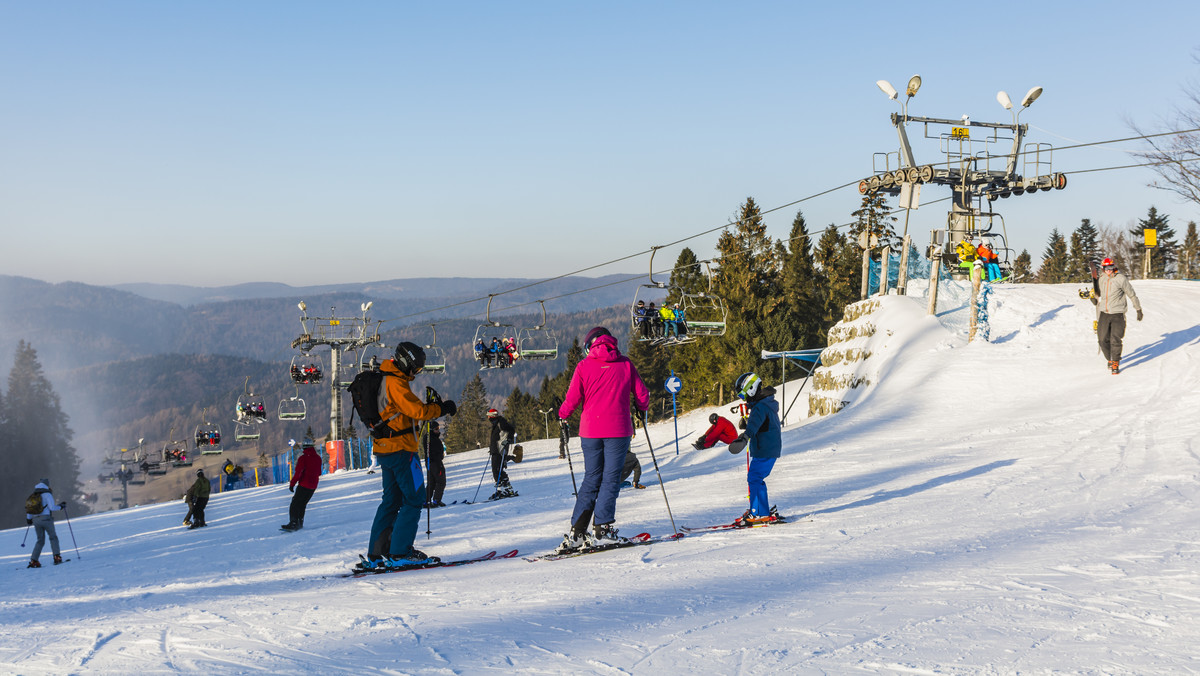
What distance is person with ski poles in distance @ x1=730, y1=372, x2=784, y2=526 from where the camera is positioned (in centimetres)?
817

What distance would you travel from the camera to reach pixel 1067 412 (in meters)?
14.9

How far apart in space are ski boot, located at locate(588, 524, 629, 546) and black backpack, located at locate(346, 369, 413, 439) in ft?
5.86

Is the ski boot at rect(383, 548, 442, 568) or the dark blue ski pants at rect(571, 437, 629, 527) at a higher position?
the dark blue ski pants at rect(571, 437, 629, 527)

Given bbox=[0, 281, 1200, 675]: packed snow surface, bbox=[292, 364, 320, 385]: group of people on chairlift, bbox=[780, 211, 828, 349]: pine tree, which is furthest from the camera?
bbox=[780, 211, 828, 349]: pine tree

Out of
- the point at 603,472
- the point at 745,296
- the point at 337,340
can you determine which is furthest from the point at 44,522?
the point at 745,296

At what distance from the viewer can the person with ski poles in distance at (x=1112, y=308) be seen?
594 inches

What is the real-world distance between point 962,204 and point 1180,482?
2023 cm

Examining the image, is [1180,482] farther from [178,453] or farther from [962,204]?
[178,453]

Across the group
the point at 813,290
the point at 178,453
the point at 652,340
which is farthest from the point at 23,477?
the point at 652,340

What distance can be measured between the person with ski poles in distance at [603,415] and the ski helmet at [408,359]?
1265 millimetres

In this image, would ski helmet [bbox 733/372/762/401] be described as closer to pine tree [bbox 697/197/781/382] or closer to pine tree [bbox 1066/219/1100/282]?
pine tree [bbox 697/197/781/382]

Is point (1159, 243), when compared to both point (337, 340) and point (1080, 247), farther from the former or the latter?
point (337, 340)

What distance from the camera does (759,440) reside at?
8.18 metres

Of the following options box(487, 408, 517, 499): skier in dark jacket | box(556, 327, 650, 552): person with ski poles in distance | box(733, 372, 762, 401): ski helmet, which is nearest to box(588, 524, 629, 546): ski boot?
box(556, 327, 650, 552): person with ski poles in distance
